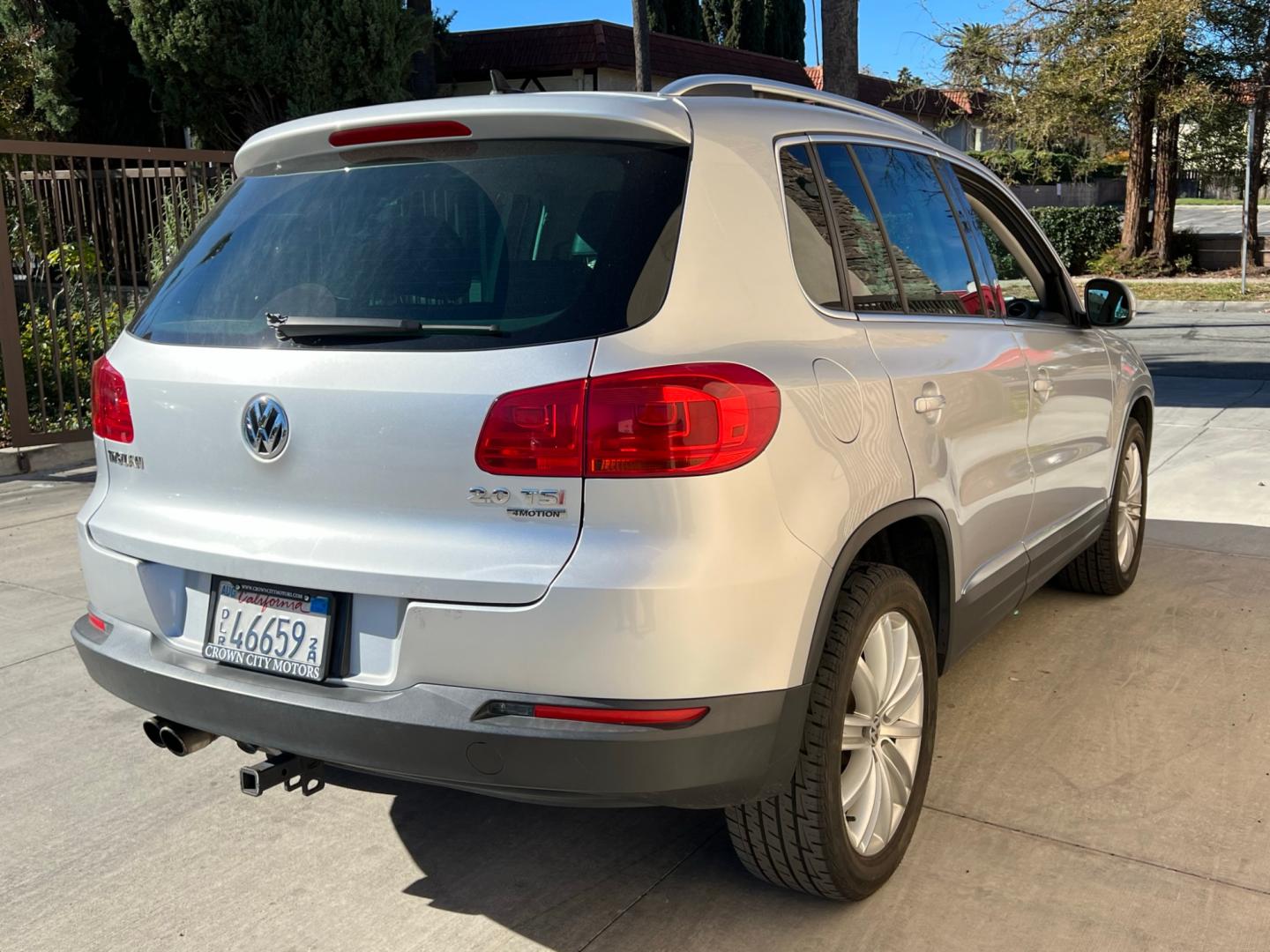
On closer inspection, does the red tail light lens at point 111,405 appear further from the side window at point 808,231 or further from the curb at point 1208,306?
the curb at point 1208,306

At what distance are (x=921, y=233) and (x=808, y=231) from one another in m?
0.75

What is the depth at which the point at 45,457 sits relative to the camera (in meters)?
8.63

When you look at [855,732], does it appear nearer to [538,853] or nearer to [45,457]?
[538,853]

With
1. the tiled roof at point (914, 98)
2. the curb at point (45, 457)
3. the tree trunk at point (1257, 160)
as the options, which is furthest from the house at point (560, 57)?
the curb at point (45, 457)

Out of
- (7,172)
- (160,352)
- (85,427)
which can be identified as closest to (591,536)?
(160,352)

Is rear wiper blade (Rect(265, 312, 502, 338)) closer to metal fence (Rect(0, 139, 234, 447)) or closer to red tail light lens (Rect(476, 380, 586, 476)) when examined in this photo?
red tail light lens (Rect(476, 380, 586, 476))

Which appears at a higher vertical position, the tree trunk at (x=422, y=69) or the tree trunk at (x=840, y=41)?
the tree trunk at (x=422, y=69)

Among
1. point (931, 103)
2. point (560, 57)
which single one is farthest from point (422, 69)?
point (931, 103)

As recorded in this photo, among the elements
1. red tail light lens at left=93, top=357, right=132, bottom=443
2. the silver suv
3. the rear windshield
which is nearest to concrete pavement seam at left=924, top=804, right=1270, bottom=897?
the silver suv

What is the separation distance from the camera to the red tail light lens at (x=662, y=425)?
7.55 ft

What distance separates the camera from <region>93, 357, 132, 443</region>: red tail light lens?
9.55 feet

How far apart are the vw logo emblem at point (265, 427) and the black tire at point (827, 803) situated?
48.6 inches

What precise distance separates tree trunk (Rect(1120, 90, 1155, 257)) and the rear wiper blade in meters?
22.5

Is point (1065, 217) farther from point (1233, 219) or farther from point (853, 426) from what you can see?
point (853, 426)
